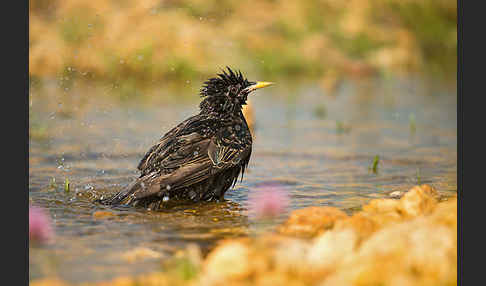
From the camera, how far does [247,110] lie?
10875 mm

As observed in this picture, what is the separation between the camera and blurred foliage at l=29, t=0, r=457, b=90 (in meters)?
16.5

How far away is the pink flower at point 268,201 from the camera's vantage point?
499 centimetres

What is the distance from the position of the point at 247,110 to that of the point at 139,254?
6120 mm

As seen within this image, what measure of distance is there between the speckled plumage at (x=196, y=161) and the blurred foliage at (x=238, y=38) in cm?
822

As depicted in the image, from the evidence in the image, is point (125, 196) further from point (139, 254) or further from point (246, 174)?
point (246, 174)

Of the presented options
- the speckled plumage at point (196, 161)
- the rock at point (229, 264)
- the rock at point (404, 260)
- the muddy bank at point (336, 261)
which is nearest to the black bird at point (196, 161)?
the speckled plumage at point (196, 161)

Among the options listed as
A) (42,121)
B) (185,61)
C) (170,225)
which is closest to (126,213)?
(170,225)

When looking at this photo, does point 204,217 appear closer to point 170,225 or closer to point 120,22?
point 170,225

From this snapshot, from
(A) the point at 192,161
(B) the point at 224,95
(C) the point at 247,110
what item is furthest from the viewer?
(C) the point at 247,110

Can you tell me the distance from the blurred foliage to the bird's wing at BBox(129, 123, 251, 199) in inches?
334

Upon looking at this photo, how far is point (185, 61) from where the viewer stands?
1681 cm

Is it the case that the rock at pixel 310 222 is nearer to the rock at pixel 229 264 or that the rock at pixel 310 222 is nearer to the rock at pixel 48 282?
the rock at pixel 229 264

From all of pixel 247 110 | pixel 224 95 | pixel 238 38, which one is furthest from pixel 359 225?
pixel 238 38

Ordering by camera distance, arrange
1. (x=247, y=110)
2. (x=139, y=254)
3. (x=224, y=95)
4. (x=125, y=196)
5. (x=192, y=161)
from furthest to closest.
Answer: (x=247, y=110), (x=224, y=95), (x=192, y=161), (x=125, y=196), (x=139, y=254)
